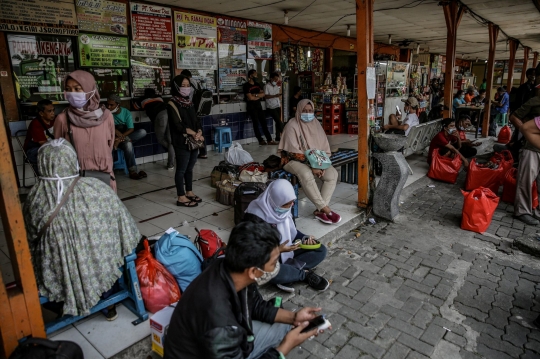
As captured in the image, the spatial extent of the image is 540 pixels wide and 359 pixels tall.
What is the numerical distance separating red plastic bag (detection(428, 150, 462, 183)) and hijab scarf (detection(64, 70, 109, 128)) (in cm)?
598

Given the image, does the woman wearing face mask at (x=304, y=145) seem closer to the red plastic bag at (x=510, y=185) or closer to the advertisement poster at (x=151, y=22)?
the red plastic bag at (x=510, y=185)

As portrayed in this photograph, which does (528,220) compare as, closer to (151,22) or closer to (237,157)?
(237,157)

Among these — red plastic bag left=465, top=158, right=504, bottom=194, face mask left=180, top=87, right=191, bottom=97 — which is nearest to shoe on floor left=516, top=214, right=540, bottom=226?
red plastic bag left=465, top=158, right=504, bottom=194

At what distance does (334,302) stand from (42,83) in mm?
6017

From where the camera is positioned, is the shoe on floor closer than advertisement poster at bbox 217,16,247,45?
Yes

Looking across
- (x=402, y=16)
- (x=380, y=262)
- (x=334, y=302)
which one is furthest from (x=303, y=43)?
(x=334, y=302)

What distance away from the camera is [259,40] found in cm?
1012

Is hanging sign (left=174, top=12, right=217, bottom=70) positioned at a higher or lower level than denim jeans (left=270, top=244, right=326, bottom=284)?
higher

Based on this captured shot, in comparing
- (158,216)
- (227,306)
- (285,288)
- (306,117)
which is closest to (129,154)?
(158,216)

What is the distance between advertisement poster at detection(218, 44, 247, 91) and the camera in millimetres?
9273

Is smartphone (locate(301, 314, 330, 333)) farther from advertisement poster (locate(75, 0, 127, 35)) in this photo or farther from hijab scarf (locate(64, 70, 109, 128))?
advertisement poster (locate(75, 0, 127, 35))

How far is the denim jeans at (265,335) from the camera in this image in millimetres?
2291

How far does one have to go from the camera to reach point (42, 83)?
249 inches

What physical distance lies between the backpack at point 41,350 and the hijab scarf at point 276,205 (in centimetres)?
180
